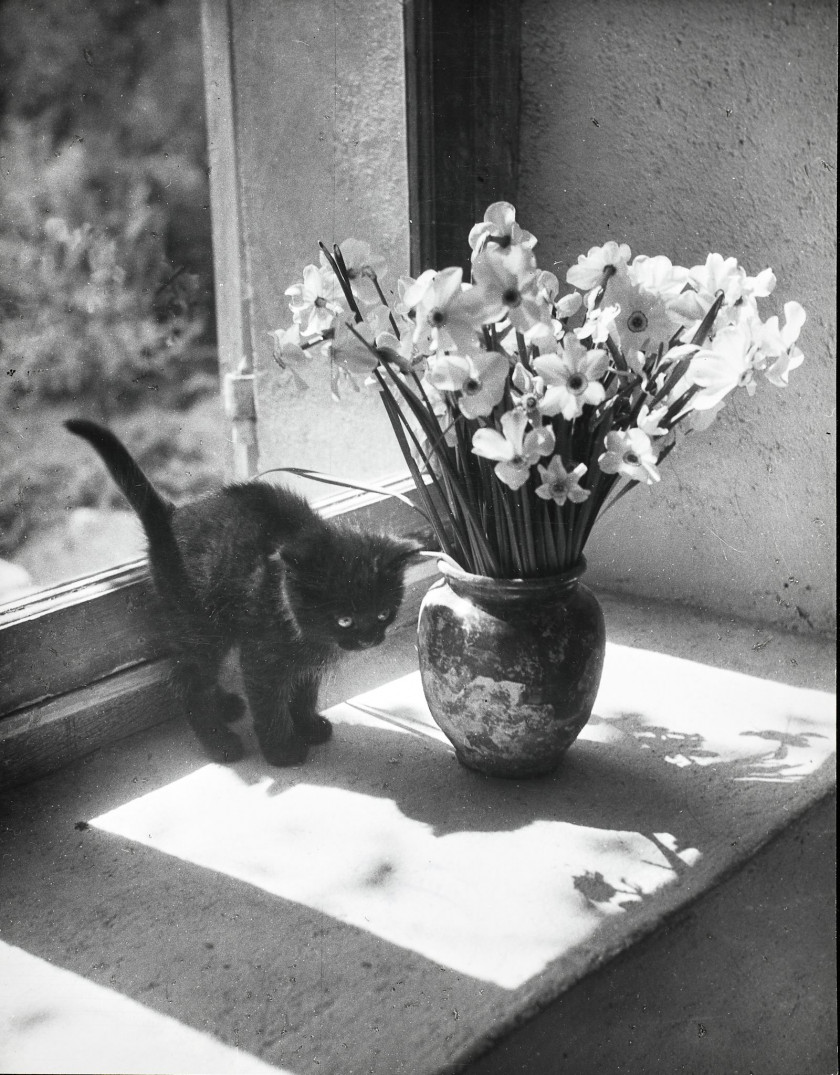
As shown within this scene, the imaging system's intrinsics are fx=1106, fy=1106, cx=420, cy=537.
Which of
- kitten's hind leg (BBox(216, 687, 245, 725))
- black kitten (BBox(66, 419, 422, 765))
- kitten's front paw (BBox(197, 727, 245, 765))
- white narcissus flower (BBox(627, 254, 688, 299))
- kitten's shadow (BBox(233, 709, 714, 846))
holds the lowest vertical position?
kitten's shadow (BBox(233, 709, 714, 846))

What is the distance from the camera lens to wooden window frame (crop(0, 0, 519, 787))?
99 cm

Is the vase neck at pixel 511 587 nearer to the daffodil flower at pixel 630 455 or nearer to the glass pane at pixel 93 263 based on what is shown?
the daffodil flower at pixel 630 455

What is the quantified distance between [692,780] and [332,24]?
87 cm

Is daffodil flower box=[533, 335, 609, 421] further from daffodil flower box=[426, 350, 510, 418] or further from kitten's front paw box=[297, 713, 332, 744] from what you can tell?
kitten's front paw box=[297, 713, 332, 744]

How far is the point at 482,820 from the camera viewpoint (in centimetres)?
112

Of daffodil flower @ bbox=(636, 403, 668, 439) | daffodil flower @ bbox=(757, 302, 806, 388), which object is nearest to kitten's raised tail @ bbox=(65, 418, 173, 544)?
daffodil flower @ bbox=(636, 403, 668, 439)

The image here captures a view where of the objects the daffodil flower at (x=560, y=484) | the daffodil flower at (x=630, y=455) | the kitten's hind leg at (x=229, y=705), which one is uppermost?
the daffodil flower at (x=630, y=455)

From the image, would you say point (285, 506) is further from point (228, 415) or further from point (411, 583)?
point (411, 583)

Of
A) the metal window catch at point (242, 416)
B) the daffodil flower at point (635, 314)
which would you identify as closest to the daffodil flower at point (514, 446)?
the daffodil flower at point (635, 314)

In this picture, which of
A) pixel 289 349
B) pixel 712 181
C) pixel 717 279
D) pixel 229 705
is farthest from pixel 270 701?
pixel 712 181

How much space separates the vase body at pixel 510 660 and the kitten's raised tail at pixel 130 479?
0.28 meters

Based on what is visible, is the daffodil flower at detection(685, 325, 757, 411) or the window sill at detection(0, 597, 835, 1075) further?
the daffodil flower at detection(685, 325, 757, 411)

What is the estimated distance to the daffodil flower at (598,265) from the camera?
39.6 inches

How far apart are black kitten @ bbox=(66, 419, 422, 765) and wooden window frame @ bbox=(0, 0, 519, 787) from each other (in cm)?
3
